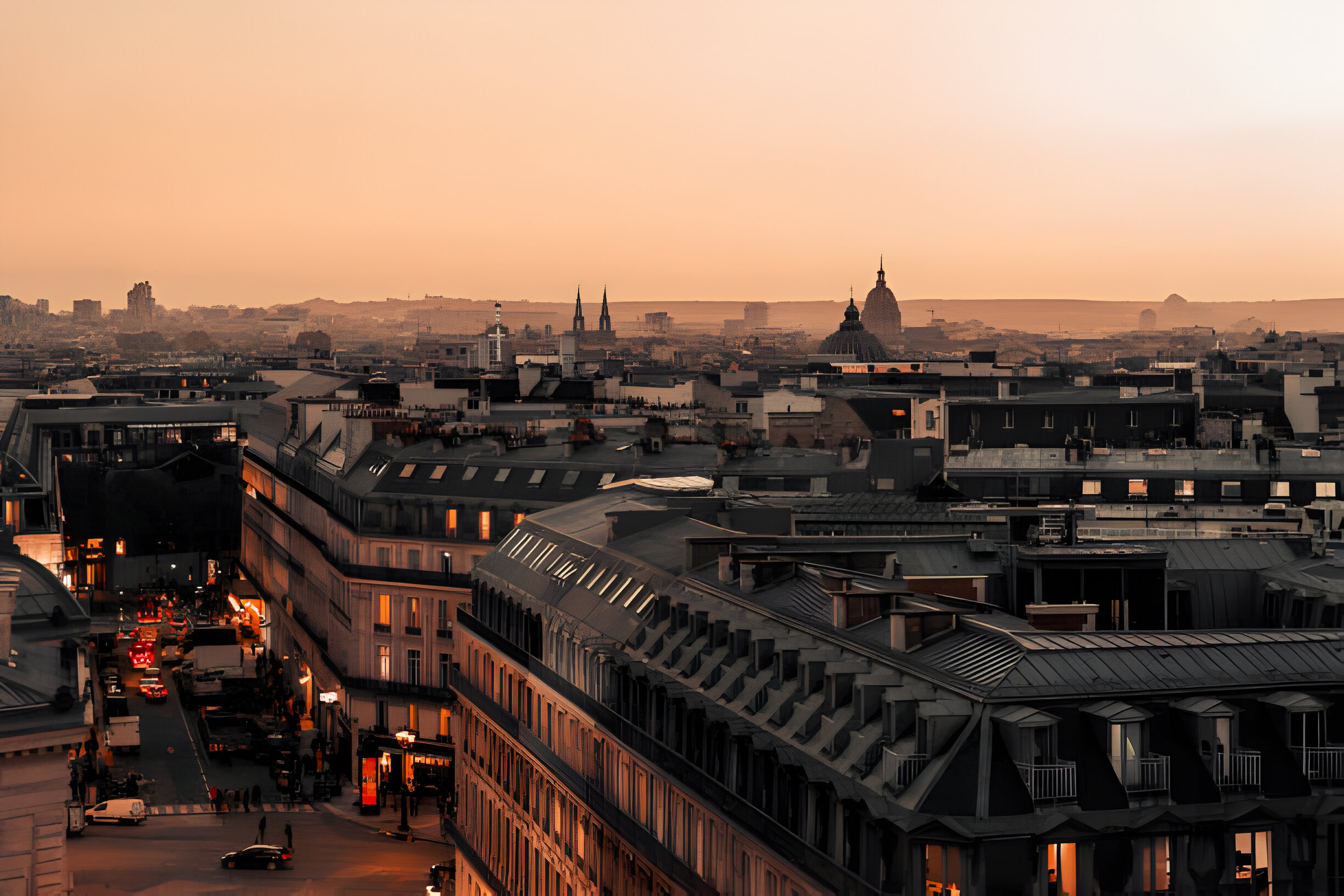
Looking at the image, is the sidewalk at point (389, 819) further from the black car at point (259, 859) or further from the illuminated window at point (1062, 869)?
the illuminated window at point (1062, 869)

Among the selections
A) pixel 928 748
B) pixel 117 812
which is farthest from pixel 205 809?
pixel 928 748

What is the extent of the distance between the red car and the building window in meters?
90.5

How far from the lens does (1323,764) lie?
110 ft

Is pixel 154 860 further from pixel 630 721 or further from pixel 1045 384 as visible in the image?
pixel 1045 384

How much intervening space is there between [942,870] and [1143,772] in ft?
12.1

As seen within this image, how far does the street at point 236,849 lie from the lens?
69.6 meters

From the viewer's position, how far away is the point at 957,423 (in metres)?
115

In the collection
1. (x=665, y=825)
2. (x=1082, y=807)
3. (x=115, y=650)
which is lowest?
(x=115, y=650)

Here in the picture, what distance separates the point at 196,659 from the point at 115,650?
19.8 metres

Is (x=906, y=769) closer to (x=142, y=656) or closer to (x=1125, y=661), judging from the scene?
(x=1125, y=661)

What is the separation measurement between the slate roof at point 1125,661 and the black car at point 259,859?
4149 centimetres

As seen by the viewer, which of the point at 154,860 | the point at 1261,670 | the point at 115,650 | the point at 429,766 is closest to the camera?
the point at 1261,670

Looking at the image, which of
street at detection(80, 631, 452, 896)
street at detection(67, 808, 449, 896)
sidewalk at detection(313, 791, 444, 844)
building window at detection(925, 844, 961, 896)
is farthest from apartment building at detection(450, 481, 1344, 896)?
sidewalk at detection(313, 791, 444, 844)

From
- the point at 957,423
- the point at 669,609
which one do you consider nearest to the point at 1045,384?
the point at 957,423
